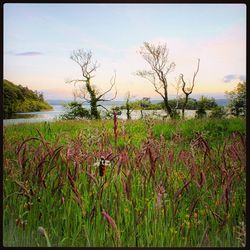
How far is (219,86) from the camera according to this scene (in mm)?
2424

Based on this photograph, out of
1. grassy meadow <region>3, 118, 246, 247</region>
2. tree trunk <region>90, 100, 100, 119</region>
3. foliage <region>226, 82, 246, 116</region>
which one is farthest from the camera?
tree trunk <region>90, 100, 100, 119</region>

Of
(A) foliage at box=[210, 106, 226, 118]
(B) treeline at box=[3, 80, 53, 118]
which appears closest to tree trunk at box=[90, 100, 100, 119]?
(B) treeline at box=[3, 80, 53, 118]

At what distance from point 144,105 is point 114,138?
293 mm

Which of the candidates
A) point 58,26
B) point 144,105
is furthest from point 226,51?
point 58,26

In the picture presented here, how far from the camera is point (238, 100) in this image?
2447mm

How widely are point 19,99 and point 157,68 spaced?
2.93 ft

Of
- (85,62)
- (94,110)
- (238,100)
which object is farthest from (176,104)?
(85,62)

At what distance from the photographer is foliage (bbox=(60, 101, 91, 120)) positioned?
2549 mm

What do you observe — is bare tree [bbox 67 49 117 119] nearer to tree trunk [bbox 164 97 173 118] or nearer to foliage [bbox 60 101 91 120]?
foliage [bbox 60 101 91 120]

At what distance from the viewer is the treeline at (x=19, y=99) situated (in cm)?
244

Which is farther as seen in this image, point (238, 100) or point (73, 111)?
point (73, 111)

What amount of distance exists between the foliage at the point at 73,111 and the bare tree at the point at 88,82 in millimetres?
59

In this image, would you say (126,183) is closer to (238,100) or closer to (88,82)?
(88,82)

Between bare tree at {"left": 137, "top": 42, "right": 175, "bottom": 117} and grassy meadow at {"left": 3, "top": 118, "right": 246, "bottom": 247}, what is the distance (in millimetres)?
229
